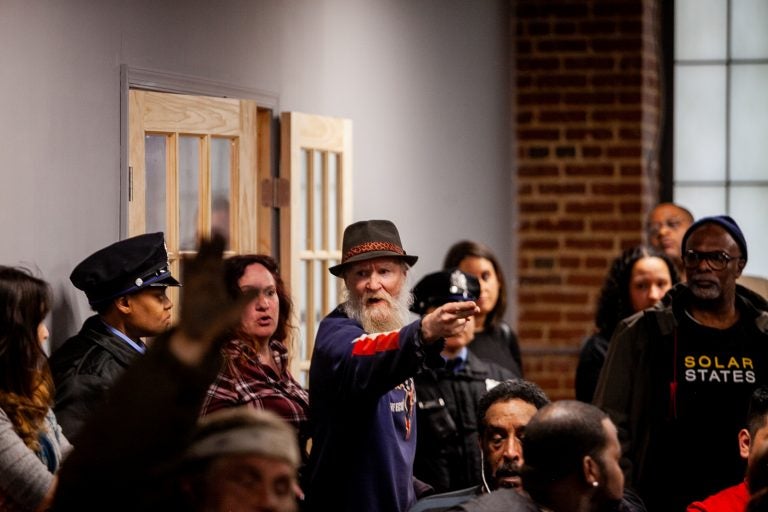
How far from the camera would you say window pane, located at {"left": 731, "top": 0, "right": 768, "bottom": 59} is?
24.0 feet

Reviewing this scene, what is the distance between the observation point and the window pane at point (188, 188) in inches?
165

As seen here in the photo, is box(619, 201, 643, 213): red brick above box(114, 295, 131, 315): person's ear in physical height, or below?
above

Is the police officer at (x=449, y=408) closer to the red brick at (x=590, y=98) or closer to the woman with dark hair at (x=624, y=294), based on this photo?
the woman with dark hair at (x=624, y=294)

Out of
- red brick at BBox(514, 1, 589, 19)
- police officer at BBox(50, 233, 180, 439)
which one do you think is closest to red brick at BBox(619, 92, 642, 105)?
red brick at BBox(514, 1, 589, 19)

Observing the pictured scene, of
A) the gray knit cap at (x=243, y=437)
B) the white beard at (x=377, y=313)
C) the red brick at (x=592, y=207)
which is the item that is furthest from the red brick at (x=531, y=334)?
the gray knit cap at (x=243, y=437)

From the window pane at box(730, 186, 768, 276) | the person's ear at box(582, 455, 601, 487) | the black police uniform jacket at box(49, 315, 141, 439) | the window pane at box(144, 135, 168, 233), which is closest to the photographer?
the person's ear at box(582, 455, 601, 487)

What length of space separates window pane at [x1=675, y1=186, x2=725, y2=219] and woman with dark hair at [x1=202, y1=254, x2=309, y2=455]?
12.8 ft

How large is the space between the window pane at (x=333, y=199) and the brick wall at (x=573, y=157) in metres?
2.06

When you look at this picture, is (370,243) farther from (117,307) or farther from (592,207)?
(592,207)

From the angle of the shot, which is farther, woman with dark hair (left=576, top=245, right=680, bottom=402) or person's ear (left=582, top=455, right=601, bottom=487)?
woman with dark hair (left=576, top=245, right=680, bottom=402)

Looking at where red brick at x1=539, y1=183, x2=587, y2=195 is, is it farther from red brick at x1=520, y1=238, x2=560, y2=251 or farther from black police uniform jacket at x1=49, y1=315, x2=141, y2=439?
black police uniform jacket at x1=49, y1=315, x2=141, y2=439

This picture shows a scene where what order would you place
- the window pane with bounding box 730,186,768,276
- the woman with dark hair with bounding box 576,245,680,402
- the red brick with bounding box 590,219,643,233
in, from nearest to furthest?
the woman with dark hair with bounding box 576,245,680,402
the red brick with bounding box 590,219,643,233
the window pane with bounding box 730,186,768,276

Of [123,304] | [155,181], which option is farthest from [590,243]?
[123,304]

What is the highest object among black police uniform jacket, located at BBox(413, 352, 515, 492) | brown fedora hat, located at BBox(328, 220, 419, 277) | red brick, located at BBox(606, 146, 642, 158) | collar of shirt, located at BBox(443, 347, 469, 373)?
red brick, located at BBox(606, 146, 642, 158)
